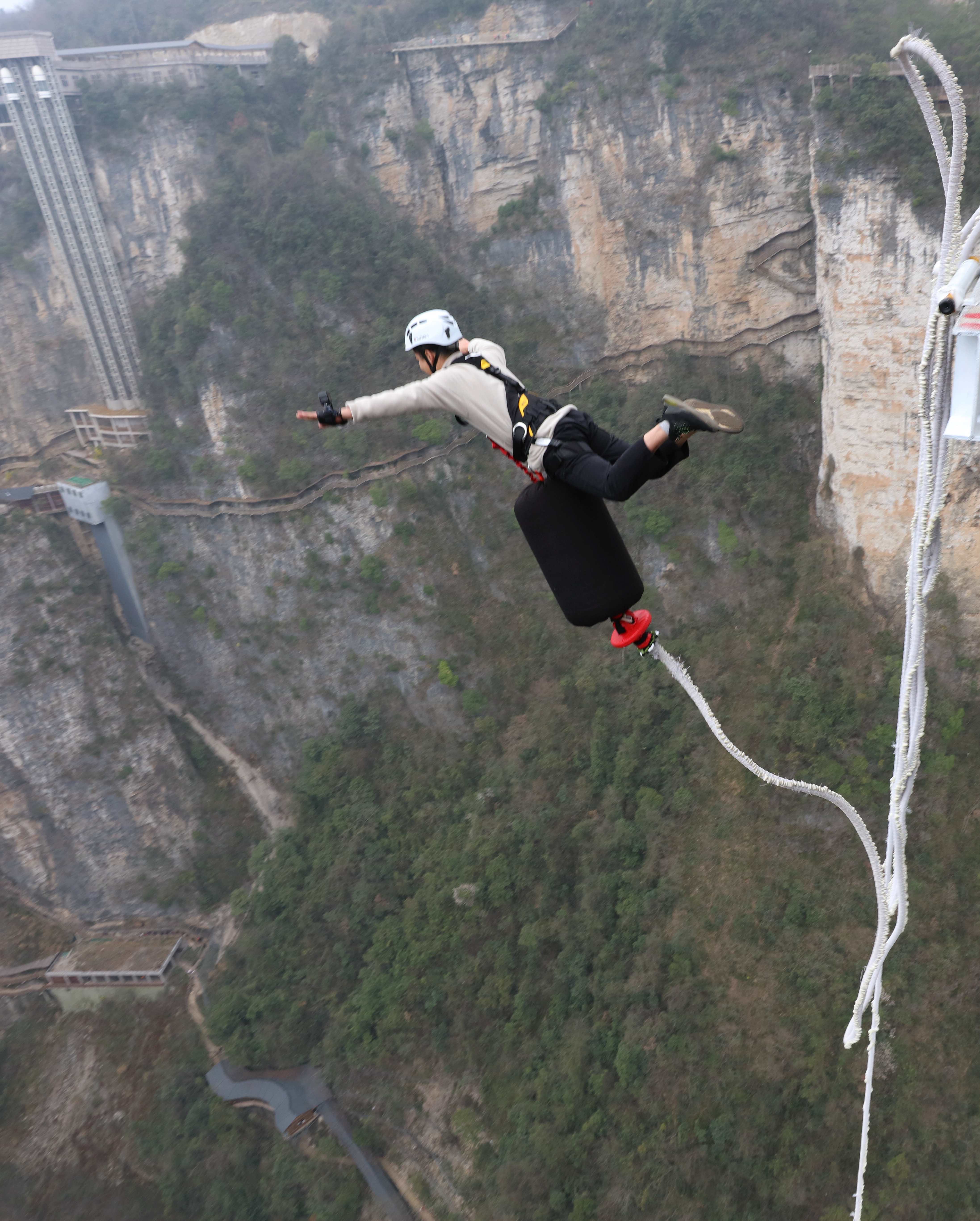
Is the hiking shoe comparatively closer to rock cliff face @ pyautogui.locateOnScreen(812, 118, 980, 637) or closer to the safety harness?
the safety harness

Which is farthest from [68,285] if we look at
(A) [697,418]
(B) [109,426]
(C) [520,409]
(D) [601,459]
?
(A) [697,418]

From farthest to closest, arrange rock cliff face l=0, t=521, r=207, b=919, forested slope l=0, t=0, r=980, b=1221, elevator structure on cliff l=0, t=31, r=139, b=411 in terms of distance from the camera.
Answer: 1. elevator structure on cliff l=0, t=31, r=139, b=411
2. rock cliff face l=0, t=521, r=207, b=919
3. forested slope l=0, t=0, r=980, b=1221

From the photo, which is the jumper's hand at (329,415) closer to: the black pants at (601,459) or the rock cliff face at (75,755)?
the black pants at (601,459)

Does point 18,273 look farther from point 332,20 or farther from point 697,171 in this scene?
point 697,171

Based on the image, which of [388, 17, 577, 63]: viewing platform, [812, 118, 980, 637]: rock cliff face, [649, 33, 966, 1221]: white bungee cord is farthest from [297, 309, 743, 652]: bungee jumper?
[388, 17, 577, 63]: viewing platform

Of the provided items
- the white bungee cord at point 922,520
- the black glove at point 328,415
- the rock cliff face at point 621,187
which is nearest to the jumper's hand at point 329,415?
the black glove at point 328,415
